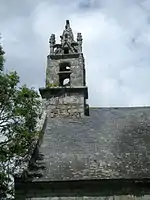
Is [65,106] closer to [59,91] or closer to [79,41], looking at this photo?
[59,91]

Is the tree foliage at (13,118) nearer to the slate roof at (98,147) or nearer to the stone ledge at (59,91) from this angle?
the slate roof at (98,147)

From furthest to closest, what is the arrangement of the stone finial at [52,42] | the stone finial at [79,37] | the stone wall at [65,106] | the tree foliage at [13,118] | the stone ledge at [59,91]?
the stone finial at [79,37] → the stone finial at [52,42] → the stone ledge at [59,91] → the stone wall at [65,106] → the tree foliage at [13,118]

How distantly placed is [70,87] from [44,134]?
4142mm

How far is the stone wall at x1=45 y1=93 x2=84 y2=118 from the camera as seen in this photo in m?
19.7

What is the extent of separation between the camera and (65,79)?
71.2 feet

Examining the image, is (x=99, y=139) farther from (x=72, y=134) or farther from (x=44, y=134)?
(x=44, y=134)

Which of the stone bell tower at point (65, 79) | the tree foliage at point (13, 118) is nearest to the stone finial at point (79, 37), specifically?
the stone bell tower at point (65, 79)

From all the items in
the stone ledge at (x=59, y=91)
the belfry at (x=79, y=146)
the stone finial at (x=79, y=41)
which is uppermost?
the stone finial at (x=79, y=41)

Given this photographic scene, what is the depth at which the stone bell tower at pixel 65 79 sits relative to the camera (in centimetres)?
1991

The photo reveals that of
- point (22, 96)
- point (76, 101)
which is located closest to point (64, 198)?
point (22, 96)

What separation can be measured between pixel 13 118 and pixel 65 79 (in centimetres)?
908

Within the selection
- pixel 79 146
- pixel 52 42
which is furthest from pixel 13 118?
pixel 52 42

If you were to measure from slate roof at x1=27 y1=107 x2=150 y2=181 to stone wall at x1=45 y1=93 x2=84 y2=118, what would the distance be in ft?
2.37

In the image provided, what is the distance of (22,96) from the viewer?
A: 1301 centimetres
